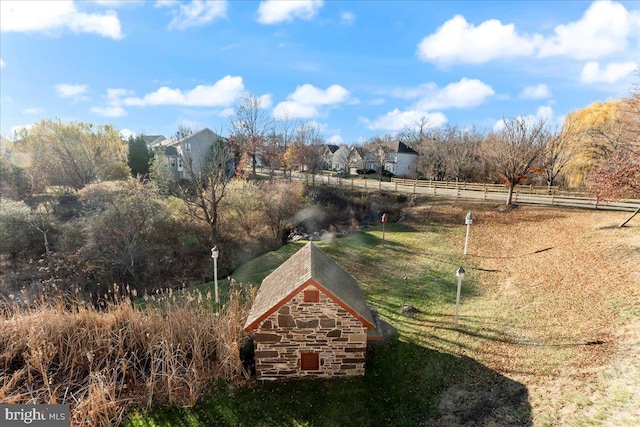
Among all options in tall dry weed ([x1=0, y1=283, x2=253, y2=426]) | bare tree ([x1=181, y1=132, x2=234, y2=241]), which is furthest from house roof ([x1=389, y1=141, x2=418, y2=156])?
Result: tall dry weed ([x1=0, y1=283, x2=253, y2=426])

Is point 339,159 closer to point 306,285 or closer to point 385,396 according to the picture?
point 306,285

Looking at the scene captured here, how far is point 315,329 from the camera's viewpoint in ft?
26.8

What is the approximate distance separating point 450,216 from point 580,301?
47.9 feet

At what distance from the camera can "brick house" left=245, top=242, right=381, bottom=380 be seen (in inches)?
314

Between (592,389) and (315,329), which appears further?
(315,329)

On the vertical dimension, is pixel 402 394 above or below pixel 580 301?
below

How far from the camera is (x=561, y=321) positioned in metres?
10.5

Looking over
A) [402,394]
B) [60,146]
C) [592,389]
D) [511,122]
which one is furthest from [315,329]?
[60,146]

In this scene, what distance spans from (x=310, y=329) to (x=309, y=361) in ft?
3.39

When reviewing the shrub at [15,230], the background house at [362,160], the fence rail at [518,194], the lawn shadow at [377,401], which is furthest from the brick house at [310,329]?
the background house at [362,160]

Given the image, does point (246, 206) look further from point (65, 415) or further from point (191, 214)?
point (65, 415)

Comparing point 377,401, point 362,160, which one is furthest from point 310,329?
point 362,160

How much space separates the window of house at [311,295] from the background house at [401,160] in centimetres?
4678

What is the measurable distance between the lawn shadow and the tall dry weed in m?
0.58
